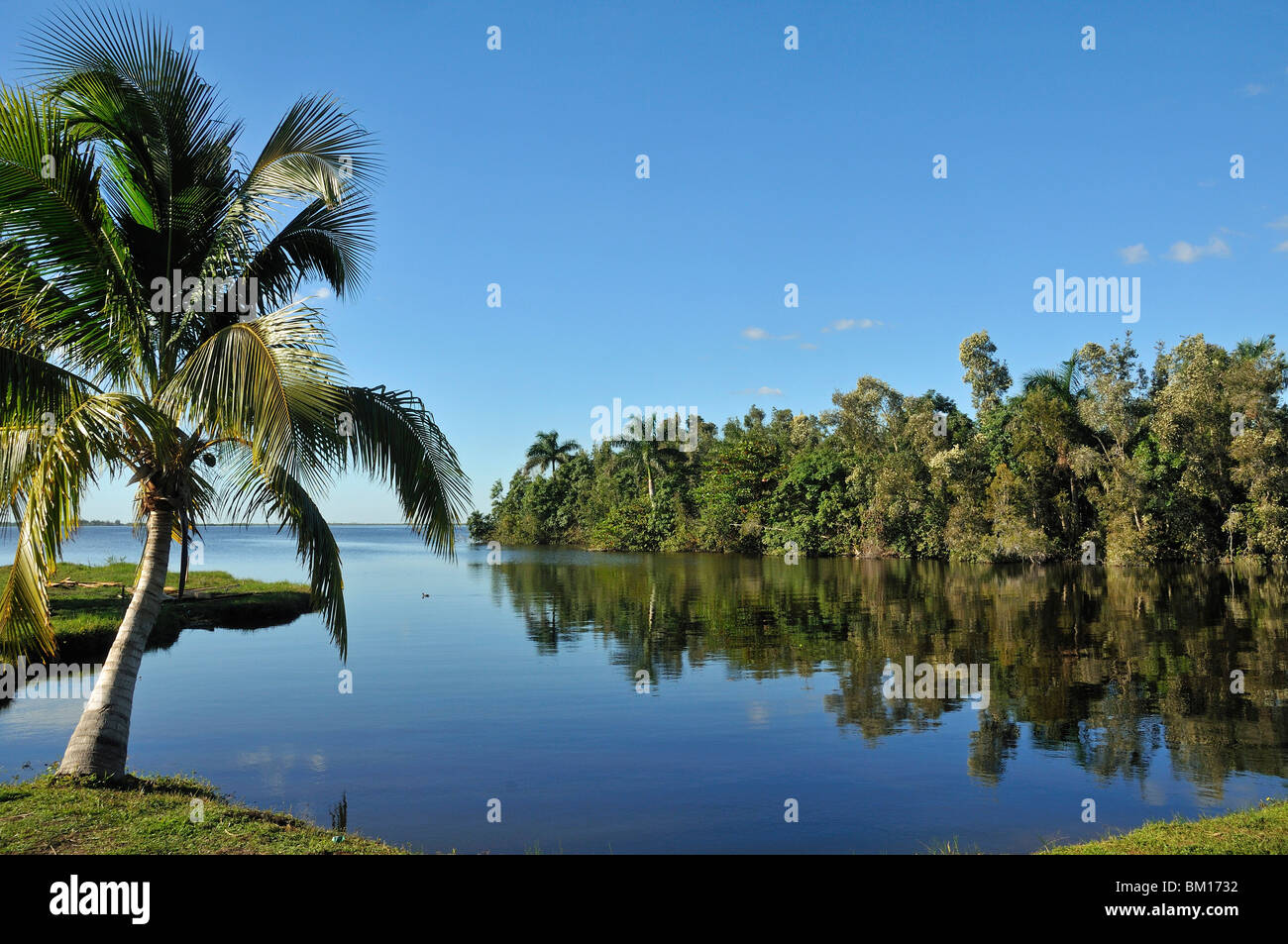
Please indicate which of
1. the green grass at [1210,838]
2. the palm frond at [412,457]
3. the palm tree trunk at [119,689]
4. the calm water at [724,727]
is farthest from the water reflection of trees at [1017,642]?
the palm tree trunk at [119,689]

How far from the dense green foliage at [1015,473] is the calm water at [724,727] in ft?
83.1

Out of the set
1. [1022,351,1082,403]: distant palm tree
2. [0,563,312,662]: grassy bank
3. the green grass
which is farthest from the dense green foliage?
the green grass

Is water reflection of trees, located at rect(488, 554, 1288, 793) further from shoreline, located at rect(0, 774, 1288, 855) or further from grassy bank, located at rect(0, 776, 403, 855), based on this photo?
grassy bank, located at rect(0, 776, 403, 855)

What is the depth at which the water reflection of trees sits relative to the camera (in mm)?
13469

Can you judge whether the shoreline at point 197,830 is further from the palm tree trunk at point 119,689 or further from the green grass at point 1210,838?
the palm tree trunk at point 119,689

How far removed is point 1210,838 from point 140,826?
9.85 metres

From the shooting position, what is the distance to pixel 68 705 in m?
16.2

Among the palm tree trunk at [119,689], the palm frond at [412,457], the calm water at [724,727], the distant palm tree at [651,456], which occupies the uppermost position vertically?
the distant palm tree at [651,456]

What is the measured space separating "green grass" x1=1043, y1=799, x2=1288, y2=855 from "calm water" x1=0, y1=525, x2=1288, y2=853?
4.19 ft

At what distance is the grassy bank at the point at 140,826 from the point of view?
23.6ft

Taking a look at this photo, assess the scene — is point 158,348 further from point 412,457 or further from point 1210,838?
point 1210,838

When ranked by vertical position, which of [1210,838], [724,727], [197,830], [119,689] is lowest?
[724,727]

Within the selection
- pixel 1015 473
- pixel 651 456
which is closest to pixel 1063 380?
pixel 1015 473

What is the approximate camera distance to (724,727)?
583 inches
